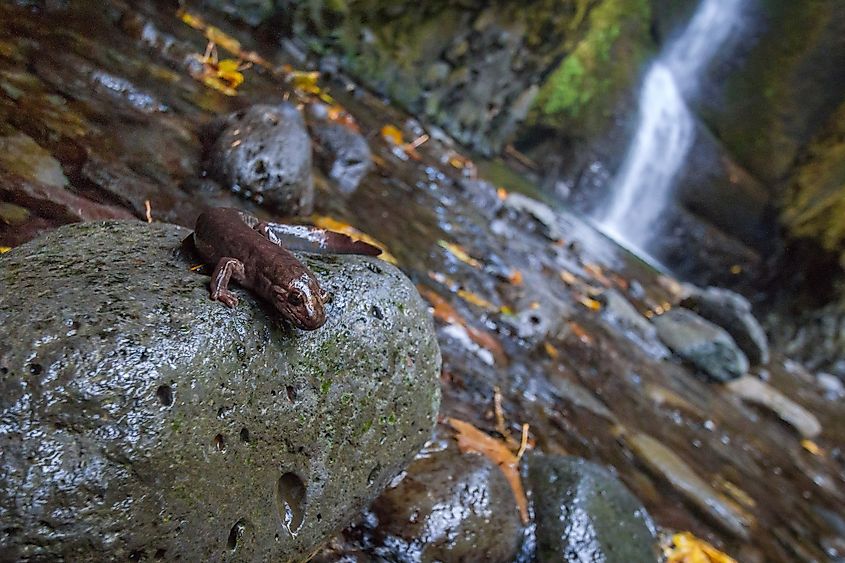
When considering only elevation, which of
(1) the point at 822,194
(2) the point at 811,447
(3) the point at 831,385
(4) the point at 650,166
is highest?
(1) the point at 822,194

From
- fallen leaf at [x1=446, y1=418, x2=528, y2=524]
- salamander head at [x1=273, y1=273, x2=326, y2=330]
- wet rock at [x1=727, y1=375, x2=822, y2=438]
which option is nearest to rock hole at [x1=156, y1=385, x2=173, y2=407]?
salamander head at [x1=273, y1=273, x2=326, y2=330]

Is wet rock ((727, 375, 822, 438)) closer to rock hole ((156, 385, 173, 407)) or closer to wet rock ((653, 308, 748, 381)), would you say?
wet rock ((653, 308, 748, 381))

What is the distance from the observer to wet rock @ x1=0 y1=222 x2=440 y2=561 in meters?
1.70

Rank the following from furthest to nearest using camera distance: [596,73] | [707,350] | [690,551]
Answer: [596,73]
[707,350]
[690,551]

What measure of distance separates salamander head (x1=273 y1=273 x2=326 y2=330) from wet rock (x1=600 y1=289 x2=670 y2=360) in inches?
325

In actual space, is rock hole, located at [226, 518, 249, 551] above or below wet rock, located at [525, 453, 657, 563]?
above

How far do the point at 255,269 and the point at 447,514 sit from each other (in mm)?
1860

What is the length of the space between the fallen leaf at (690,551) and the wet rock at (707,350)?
5.84 m

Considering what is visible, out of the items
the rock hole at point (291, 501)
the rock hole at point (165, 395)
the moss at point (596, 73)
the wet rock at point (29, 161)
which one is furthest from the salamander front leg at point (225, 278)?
the moss at point (596, 73)

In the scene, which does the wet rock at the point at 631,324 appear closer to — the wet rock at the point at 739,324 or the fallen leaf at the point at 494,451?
the wet rock at the point at 739,324

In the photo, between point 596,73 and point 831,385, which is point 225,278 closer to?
point 831,385

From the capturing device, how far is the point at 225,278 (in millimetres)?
2260

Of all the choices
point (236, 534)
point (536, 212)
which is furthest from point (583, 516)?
point (536, 212)

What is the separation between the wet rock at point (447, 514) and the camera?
3.09m
